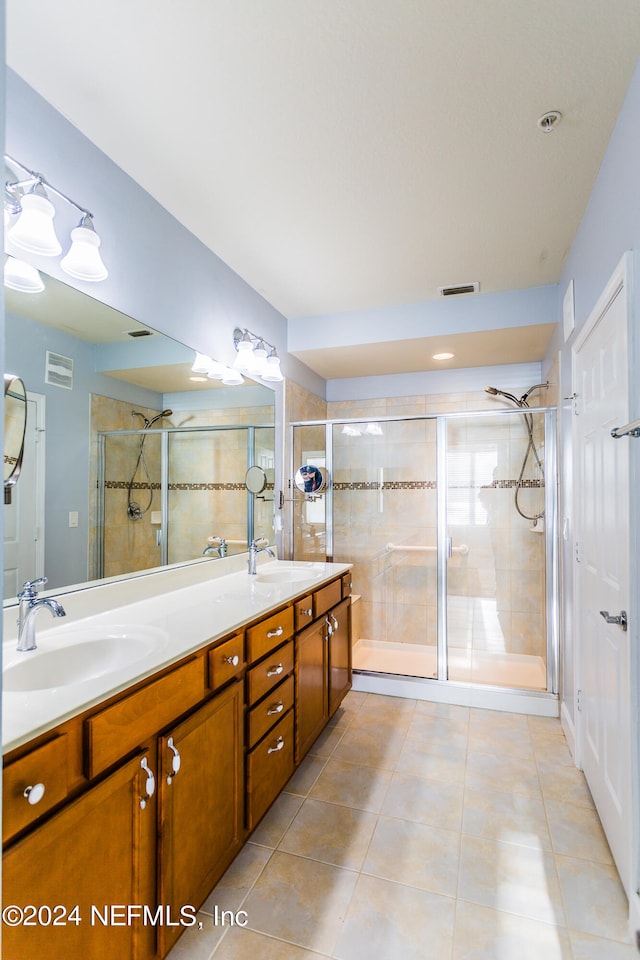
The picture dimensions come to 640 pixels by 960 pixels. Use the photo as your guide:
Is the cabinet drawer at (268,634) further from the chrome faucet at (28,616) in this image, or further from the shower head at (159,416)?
the shower head at (159,416)

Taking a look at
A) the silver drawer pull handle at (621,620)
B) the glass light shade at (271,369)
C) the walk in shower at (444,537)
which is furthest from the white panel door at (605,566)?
the glass light shade at (271,369)

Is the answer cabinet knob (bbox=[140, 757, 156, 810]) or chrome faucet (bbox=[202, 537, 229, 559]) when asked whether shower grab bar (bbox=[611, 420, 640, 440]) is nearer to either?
cabinet knob (bbox=[140, 757, 156, 810])

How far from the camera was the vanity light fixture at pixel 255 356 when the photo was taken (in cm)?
270

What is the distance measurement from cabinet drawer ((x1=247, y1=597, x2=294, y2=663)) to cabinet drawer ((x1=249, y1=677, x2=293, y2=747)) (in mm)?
177

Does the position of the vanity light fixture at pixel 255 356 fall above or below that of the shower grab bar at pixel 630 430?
above

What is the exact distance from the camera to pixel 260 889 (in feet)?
5.27

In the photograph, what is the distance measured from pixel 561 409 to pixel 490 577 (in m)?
1.22

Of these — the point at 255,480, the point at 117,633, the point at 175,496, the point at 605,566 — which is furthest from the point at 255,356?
the point at 605,566

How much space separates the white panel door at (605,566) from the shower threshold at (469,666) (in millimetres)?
852

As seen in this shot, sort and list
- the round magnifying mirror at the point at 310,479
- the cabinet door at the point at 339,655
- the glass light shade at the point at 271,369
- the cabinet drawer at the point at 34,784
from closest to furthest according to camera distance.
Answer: the cabinet drawer at the point at 34,784 → the cabinet door at the point at 339,655 → the glass light shade at the point at 271,369 → the round magnifying mirror at the point at 310,479

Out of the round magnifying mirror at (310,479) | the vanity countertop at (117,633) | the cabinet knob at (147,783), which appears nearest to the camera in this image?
the vanity countertop at (117,633)

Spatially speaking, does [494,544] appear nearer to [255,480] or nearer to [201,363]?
[255,480]

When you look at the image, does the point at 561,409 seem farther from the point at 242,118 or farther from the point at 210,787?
the point at 210,787

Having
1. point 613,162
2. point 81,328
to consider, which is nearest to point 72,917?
point 81,328
